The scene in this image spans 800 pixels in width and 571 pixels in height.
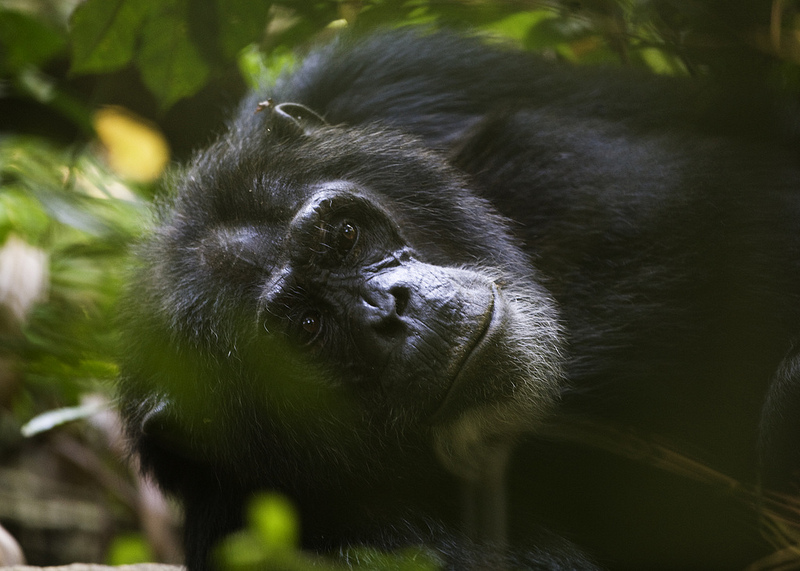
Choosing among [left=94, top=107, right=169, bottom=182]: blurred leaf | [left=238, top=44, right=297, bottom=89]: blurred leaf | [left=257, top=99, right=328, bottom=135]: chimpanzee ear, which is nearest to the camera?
[left=257, top=99, right=328, bottom=135]: chimpanzee ear

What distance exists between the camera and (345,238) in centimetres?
270

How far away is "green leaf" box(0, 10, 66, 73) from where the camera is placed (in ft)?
12.2

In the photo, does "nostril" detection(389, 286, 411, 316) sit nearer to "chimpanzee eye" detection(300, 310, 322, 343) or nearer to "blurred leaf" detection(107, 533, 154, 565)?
"chimpanzee eye" detection(300, 310, 322, 343)

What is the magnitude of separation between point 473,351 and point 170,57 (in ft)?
5.05

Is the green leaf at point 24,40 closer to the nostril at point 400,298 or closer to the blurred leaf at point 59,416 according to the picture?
the blurred leaf at point 59,416

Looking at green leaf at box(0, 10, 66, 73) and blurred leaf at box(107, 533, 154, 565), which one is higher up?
green leaf at box(0, 10, 66, 73)

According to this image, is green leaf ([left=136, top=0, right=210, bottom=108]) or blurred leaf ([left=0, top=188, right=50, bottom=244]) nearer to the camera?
green leaf ([left=136, top=0, right=210, bottom=108])

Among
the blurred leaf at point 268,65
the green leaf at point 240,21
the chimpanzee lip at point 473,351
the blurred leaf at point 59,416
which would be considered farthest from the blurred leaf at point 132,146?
the chimpanzee lip at point 473,351

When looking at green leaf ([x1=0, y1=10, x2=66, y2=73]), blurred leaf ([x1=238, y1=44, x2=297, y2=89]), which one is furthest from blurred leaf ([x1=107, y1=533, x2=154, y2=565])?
green leaf ([x1=0, y1=10, x2=66, y2=73])

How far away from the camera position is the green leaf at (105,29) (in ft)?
8.91

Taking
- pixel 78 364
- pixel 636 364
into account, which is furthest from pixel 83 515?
pixel 636 364

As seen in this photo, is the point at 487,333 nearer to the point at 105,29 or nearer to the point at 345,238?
the point at 345,238

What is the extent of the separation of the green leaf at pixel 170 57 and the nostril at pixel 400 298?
3.89ft

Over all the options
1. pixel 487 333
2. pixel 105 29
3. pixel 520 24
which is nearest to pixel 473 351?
pixel 487 333
